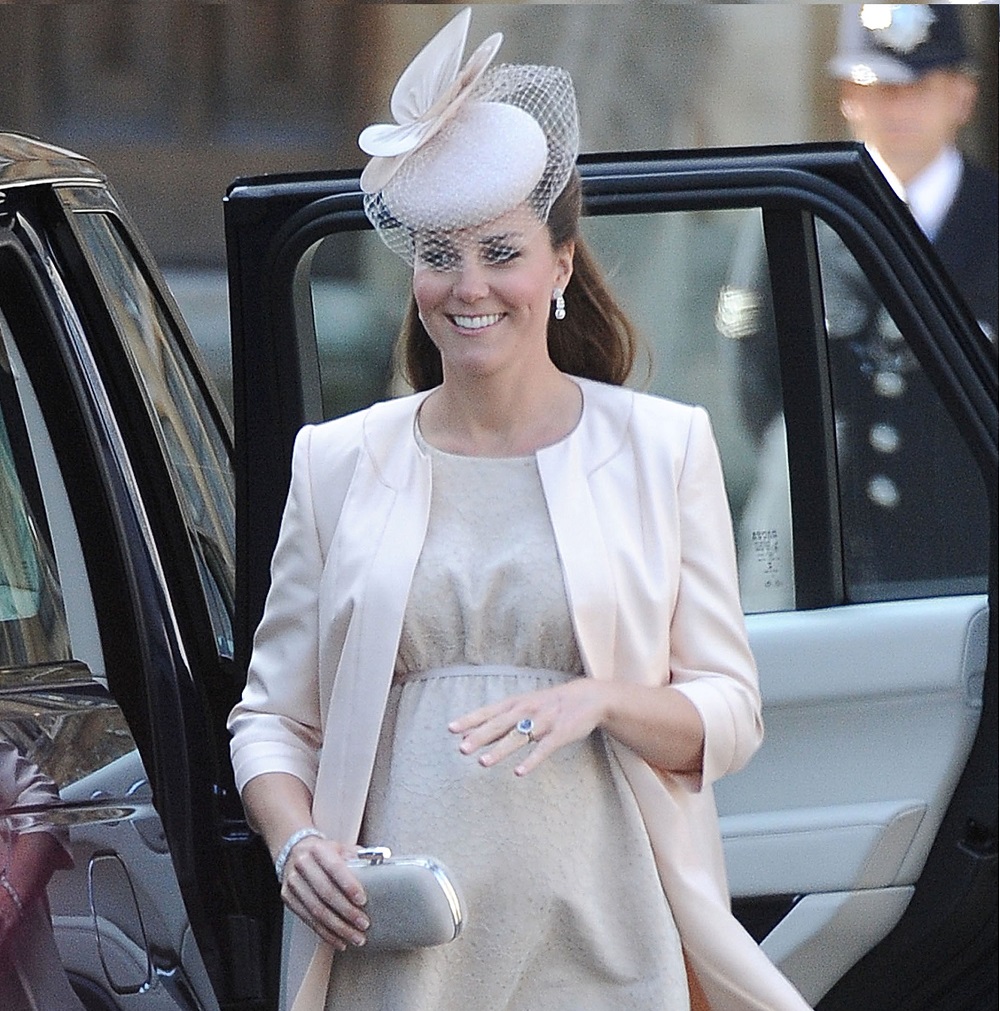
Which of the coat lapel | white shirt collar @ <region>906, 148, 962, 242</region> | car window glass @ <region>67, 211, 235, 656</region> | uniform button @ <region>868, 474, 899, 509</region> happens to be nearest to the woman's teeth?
the coat lapel

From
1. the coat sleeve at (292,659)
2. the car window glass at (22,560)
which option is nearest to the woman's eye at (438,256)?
the coat sleeve at (292,659)

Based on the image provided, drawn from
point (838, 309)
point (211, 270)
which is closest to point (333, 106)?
point (211, 270)

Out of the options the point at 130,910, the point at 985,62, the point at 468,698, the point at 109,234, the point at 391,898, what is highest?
the point at 985,62

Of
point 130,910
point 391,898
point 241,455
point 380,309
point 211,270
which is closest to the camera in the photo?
point 391,898

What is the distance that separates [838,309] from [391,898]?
46.1 inches

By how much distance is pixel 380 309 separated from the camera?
8.36ft

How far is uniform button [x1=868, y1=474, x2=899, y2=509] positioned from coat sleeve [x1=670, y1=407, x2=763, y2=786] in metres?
0.89

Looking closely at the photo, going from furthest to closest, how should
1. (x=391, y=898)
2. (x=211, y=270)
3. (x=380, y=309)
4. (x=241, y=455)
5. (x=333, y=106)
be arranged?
(x=333, y=106) < (x=211, y=270) < (x=380, y=309) < (x=241, y=455) < (x=391, y=898)

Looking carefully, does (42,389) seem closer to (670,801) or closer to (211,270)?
(211,270)

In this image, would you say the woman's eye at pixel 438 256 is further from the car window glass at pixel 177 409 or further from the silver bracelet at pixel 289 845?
the car window glass at pixel 177 409

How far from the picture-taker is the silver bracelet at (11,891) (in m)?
1.98

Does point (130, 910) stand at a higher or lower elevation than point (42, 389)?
lower

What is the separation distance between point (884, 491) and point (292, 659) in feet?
3.58

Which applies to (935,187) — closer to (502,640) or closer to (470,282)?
(470,282)
